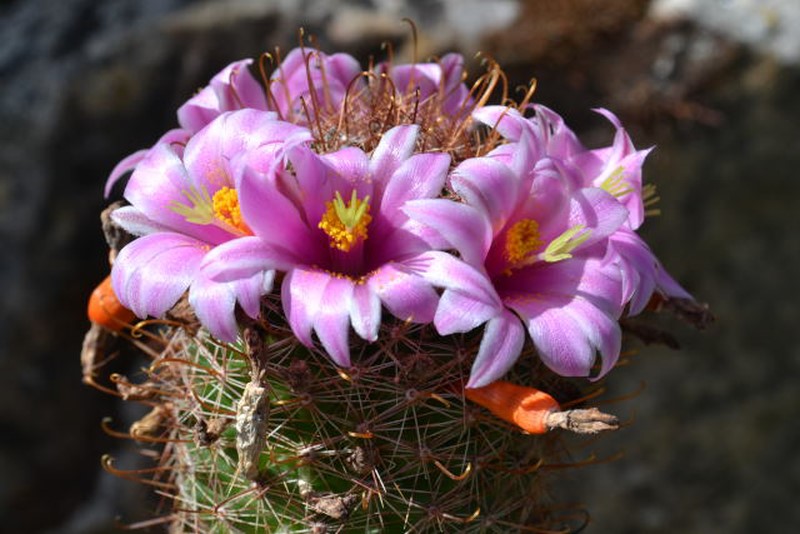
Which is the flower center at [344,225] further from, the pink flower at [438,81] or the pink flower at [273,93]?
the pink flower at [438,81]

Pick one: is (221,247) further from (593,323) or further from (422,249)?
(593,323)

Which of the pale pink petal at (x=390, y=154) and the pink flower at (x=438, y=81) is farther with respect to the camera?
the pink flower at (x=438, y=81)

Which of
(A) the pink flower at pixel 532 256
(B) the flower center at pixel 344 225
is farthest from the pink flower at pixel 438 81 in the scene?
(B) the flower center at pixel 344 225

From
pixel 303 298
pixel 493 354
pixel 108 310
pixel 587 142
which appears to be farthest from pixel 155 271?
pixel 587 142

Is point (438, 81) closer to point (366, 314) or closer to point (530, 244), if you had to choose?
point (530, 244)

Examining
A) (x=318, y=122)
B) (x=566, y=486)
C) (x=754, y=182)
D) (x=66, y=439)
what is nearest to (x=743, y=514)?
(x=566, y=486)

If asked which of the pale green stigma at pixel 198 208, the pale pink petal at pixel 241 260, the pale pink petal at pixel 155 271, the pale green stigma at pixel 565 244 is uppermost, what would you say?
the pale green stigma at pixel 198 208

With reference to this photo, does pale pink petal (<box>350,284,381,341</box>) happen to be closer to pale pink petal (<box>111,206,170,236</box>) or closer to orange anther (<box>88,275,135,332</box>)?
pale pink petal (<box>111,206,170,236</box>)
